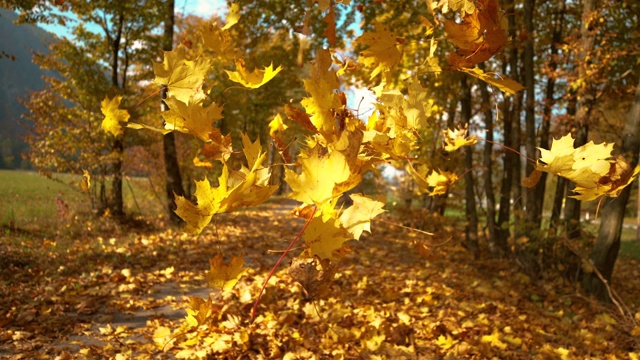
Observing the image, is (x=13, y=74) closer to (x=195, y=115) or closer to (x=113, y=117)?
(x=113, y=117)

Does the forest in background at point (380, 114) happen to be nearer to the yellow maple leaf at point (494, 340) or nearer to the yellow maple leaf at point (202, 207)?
the yellow maple leaf at point (202, 207)

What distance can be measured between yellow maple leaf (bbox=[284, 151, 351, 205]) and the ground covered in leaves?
357 millimetres

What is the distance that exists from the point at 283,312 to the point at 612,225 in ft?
12.5

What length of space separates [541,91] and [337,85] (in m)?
9.99

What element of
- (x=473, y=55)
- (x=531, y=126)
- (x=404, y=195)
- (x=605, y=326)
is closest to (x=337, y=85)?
(x=473, y=55)

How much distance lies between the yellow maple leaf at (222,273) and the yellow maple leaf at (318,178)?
27cm

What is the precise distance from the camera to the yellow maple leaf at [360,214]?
0.75 m

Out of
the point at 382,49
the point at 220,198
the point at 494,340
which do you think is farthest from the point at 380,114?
the point at 494,340

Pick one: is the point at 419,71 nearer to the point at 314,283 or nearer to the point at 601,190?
the point at 601,190

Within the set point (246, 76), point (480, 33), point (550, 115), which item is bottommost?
point (246, 76)

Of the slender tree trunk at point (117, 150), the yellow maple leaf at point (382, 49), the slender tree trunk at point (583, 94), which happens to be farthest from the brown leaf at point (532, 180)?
the slender tree trunk at point (117, 150)

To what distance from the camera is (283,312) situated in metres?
2.99

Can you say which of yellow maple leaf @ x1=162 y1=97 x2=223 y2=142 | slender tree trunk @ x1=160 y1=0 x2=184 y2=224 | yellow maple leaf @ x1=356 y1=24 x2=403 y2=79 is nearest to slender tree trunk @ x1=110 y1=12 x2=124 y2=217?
slender tree trunk @ x1=160 y1=0 x2=184 y2=224

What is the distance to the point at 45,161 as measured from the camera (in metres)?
8.73
